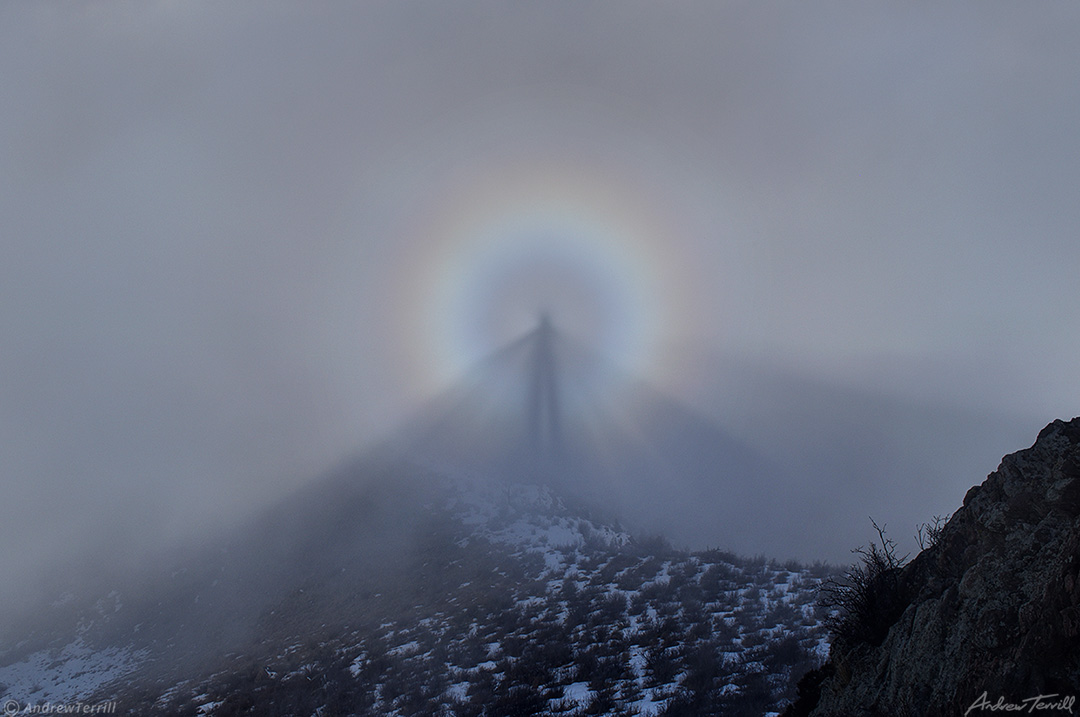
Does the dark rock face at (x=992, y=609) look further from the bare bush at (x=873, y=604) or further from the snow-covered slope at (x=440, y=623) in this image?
the snow-covered slope at (x=440, y=623)

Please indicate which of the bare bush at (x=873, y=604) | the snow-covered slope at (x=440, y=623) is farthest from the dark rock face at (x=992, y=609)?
the snow-covered slope at (x=440, y=623)

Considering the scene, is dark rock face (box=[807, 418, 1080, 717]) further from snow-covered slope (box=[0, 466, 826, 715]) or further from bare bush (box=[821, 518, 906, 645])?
snow-covered slope (box=[0, 466, 826, 715])

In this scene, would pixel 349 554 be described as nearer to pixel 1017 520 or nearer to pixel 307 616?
pixel 307 616

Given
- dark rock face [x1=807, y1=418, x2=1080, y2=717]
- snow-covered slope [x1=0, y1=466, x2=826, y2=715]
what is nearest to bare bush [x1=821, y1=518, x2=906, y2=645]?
dark rock face [x1=807, y1=418, x2=1080, y2=717]

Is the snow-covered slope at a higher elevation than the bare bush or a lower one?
higher

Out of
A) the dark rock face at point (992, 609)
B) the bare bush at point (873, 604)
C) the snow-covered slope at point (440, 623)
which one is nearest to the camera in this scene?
the dark rock face at point (992, 609)

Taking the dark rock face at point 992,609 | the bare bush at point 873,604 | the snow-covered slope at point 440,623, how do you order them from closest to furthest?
the dark rock face at point 992,609, the bare bush at point 873,604, the snow-covered slope at point 440,623

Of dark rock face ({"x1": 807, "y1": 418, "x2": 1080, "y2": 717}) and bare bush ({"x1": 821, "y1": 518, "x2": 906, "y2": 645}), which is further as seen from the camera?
bare bush ({"x1": 821, "y1": 518, "x2": 906, "y2": 645})

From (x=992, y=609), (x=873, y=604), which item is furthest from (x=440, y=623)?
(x=992, y=609)
